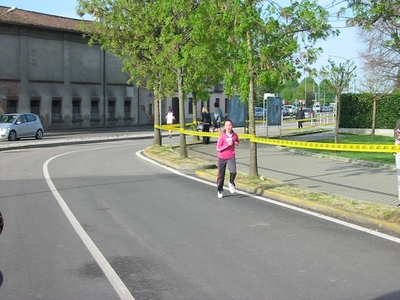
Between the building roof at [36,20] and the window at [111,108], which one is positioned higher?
the building roof at [36,20]

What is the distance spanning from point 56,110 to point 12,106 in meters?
5.02

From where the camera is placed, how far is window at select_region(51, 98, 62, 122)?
51219 mm

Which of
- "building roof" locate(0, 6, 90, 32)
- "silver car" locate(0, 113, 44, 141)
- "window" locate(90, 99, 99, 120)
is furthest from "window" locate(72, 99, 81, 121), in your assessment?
"silver car" locate(0, 113, 44, 141)

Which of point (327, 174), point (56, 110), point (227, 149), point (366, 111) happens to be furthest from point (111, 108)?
point (227, 149)

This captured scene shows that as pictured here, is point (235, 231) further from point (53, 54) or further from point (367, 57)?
point (53, 54)

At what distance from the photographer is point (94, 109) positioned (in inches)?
2183

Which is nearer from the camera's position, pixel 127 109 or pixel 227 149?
pixel 227 149

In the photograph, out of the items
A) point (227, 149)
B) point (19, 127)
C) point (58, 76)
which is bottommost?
point (19, 127)

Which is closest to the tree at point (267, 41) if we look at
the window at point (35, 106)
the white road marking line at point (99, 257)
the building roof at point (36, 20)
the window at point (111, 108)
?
the white road marking line at point (99, 257)

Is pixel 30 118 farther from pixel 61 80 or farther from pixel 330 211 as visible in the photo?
pixel 330 211

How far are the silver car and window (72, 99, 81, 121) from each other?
16.4 metres

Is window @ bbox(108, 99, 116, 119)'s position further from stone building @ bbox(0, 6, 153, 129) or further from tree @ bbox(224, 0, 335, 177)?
tree @ bbox(224, 0, 335, 177)

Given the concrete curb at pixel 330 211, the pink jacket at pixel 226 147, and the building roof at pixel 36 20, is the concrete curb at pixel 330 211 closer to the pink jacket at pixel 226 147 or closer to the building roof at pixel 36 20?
the pink jacket at pixel 226 147

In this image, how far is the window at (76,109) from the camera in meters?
53.2
